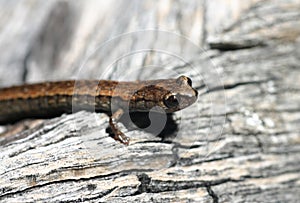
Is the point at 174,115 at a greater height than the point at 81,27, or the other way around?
the point at 81,27

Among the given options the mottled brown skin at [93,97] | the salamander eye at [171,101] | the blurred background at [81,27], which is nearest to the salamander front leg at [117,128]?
the mottled brown skin at [93,97]

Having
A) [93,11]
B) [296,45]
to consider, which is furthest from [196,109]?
[93,11]

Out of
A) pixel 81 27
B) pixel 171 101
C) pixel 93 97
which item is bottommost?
pixel 171 101

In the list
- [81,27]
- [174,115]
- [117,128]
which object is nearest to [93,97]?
[117,128]

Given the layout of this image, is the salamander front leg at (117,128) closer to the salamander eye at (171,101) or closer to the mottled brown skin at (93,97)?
the mottled brown skin at (93,97)

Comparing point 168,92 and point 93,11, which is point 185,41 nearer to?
point 168,92

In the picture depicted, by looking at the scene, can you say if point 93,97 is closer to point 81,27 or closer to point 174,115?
point 174,115
